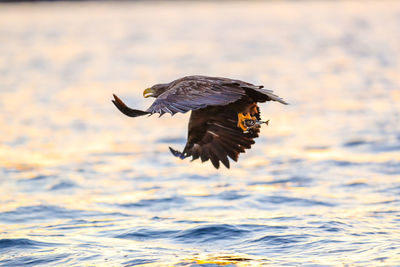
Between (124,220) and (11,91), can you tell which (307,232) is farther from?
(11,91)

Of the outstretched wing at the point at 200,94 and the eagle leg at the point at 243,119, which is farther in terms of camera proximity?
the eagle leg at the point at 243,119

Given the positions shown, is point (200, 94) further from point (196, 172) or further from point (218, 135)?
point (196, 172)

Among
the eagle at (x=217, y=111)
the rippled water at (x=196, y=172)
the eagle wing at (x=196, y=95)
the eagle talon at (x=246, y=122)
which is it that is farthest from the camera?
the rippled water at (x=196, y=172)

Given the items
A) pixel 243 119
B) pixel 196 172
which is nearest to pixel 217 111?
pixel 243 119

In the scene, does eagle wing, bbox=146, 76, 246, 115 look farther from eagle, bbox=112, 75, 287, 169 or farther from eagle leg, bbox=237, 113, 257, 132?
eagle leg, bbox=237, 113, 257, 132

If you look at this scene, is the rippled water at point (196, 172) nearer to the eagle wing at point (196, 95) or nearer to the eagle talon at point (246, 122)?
the eagle talon at point (246, 122)

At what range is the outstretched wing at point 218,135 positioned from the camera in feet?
28.1

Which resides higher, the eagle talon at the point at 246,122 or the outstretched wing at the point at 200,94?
the outstretched wing at the point at 200,94

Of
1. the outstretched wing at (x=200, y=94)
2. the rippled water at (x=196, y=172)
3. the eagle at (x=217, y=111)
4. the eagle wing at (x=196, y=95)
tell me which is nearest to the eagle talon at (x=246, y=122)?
the eagle at (x=217, y=111)

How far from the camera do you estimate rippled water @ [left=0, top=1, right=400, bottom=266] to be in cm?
966

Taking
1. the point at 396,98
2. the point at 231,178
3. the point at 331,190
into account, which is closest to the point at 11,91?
the point at 396,98

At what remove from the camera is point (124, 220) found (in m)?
11.2

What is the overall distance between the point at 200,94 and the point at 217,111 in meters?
1.16

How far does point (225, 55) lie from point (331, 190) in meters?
21.4
